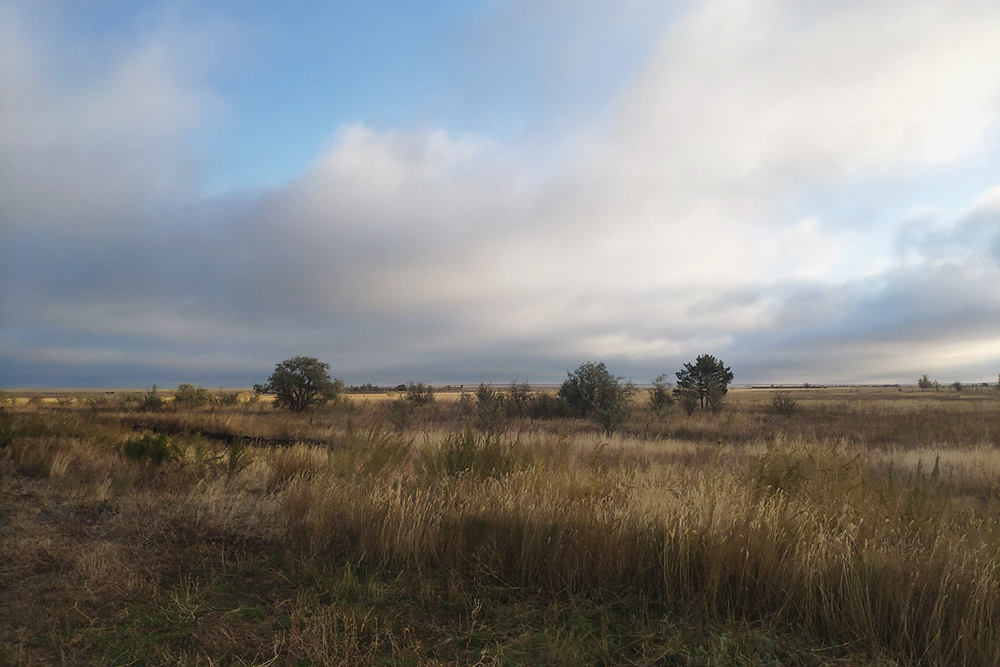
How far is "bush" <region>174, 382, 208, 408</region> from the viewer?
37.6 meters

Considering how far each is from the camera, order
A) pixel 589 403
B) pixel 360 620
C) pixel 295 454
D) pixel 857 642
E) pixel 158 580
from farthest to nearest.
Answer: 1. pixel 589 403
2. pixel 295 454
3. pixel 158 580
4. pixel 360 620
5. pixel 857 642

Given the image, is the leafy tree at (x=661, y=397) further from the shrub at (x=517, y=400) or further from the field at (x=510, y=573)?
the field at (x=510, y=573)

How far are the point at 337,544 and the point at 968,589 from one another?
5.19 metres

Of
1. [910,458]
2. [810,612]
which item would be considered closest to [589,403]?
[910,458]

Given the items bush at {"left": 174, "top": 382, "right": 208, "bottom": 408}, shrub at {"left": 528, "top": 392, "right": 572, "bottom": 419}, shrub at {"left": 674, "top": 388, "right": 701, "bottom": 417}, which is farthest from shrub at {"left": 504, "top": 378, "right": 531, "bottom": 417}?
bush at {"left": 174, "top": 382, "right": 208, "bottom": 408}

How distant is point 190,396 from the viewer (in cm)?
3903

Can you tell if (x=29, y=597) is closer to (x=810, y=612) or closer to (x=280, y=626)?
(x=280, y=626)

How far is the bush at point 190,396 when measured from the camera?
123ft

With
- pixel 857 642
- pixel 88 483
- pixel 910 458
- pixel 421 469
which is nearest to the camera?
pixel 857 642

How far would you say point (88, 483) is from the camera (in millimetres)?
8531

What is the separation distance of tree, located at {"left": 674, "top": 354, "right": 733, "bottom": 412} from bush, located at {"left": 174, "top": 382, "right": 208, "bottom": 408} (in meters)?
33.3

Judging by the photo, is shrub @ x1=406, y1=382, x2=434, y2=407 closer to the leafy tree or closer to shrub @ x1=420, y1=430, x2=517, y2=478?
the leafy tree

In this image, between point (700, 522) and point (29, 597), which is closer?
point (29, 597)

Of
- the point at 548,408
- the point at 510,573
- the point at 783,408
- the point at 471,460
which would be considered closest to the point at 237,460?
the point at 471,460
